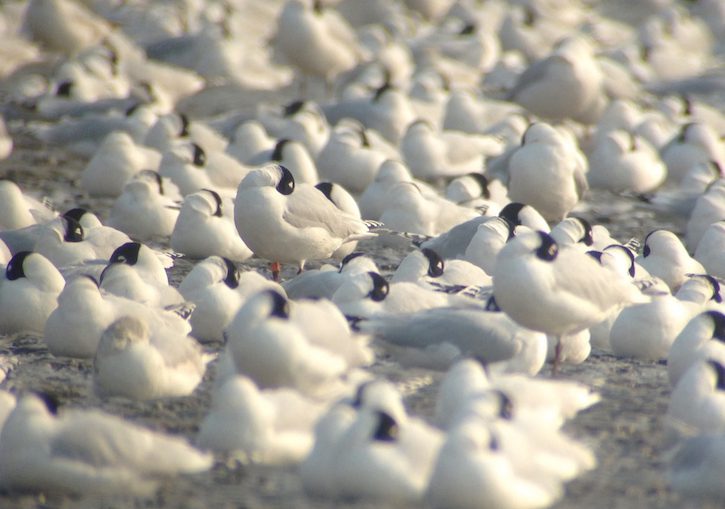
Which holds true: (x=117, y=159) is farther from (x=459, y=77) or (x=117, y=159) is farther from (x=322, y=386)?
(x=459, y=77)

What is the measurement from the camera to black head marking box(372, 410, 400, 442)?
4402 mm

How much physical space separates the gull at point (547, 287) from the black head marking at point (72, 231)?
106 inches

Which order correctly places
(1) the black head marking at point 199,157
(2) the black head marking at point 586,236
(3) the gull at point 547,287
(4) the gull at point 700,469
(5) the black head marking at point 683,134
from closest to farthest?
1. (4) the gull at point 700,469
2. (3) the gull at point 547,287
3. (2) the black head marking at point 586,236
4. (1) the black head marking at point 199,157
5. (5) the black head marking at point 683,134

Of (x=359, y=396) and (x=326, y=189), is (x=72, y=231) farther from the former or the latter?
(x=359, y=396)

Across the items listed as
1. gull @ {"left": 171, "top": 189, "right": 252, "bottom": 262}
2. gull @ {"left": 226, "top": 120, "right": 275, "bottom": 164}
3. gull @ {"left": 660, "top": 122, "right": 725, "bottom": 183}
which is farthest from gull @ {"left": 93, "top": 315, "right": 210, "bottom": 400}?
gull @ {"left": 660, "top": 122, "right": 725, "bottom": 183}

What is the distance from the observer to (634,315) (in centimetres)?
647

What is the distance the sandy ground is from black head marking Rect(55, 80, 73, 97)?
17.4ft

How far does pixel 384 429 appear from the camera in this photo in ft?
14.5

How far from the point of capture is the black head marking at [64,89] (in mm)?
12586

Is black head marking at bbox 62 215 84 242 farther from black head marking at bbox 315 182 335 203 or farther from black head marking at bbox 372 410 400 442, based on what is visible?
black head marking at bbox 372 410 400 442

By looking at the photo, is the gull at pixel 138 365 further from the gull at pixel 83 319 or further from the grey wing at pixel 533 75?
the grey wing at pixel 533 75

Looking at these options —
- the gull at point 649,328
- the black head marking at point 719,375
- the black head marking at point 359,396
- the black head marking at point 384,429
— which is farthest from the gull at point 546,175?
the black head marking at point 384,429

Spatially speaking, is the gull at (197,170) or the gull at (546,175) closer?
the gull at (546,175)

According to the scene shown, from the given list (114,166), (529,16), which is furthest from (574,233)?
(529,16)
